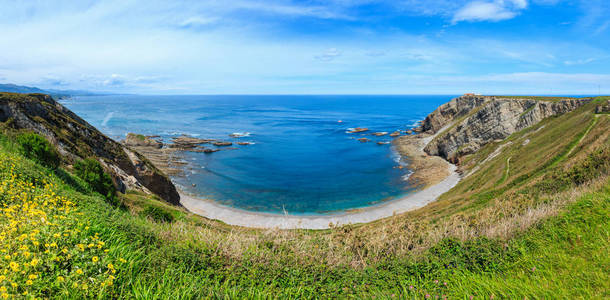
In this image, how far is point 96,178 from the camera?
15.7m

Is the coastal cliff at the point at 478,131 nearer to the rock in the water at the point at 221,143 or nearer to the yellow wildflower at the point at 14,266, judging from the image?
the yellow wildflower at the point at 14,266

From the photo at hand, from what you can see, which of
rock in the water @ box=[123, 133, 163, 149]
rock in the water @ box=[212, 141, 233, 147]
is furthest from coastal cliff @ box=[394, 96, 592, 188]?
rock in the water @ box=[123, 133, 163, 149]

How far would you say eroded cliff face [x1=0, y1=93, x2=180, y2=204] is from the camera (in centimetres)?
2125

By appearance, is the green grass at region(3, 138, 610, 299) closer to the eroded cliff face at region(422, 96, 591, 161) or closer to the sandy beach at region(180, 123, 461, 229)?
the sandy beach at region(180, 123, 461, 229)

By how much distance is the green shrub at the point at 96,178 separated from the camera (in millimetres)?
15408

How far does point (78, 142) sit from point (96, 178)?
40.0ft

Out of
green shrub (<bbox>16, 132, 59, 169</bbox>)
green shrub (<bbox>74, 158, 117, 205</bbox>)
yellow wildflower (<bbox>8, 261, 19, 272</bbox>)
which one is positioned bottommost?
green shrub (<bbox>74, 158, 117, 205</bbox>)

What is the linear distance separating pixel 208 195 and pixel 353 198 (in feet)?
74.8

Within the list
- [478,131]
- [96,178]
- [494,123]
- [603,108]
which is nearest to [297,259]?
[96,178]

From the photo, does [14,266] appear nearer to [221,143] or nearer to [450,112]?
[221,143]

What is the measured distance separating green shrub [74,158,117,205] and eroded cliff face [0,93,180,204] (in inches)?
168

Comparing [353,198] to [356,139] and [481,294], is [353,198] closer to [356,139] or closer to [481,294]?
[481,294]

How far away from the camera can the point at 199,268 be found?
6.30 metres

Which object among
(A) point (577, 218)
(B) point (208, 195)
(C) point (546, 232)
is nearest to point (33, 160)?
(C) point (546, 232)
